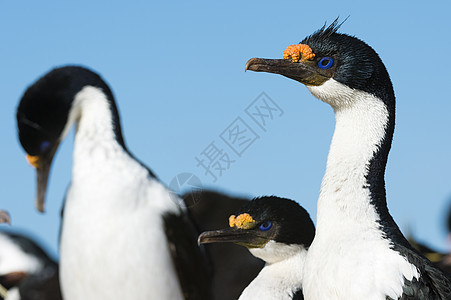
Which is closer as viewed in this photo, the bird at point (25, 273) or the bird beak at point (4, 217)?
the bird beak at point (4, 217)

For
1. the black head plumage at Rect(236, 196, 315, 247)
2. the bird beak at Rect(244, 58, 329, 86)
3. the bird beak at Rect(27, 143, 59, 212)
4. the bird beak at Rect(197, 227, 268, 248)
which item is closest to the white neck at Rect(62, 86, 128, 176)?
the bird beak at Rect(27, 143, 59, 212)

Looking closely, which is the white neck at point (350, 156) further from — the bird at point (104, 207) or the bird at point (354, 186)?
the bird at point (104, 207)

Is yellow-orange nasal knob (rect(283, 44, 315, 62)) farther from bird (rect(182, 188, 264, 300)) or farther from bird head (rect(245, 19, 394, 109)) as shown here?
bird (rect(182, 188, 264, 300))

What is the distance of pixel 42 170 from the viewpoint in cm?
376

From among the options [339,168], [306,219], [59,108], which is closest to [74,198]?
[59,108]

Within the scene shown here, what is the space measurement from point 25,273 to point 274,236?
332 centimetres

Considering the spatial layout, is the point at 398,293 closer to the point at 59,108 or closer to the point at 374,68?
the point at 374,68

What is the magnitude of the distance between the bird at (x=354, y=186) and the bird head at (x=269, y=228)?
0.58m

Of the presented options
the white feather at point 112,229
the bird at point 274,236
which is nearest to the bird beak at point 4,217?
the white feather at point 112,229

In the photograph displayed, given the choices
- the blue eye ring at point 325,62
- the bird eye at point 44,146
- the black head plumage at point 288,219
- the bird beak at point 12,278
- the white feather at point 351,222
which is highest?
the blue eye ring at point 325,62

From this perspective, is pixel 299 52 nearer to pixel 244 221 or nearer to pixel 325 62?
pixel 325 62

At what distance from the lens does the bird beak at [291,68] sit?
263 centimetres

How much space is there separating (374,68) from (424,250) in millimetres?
3436

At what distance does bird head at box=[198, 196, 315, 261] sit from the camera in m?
3.11
